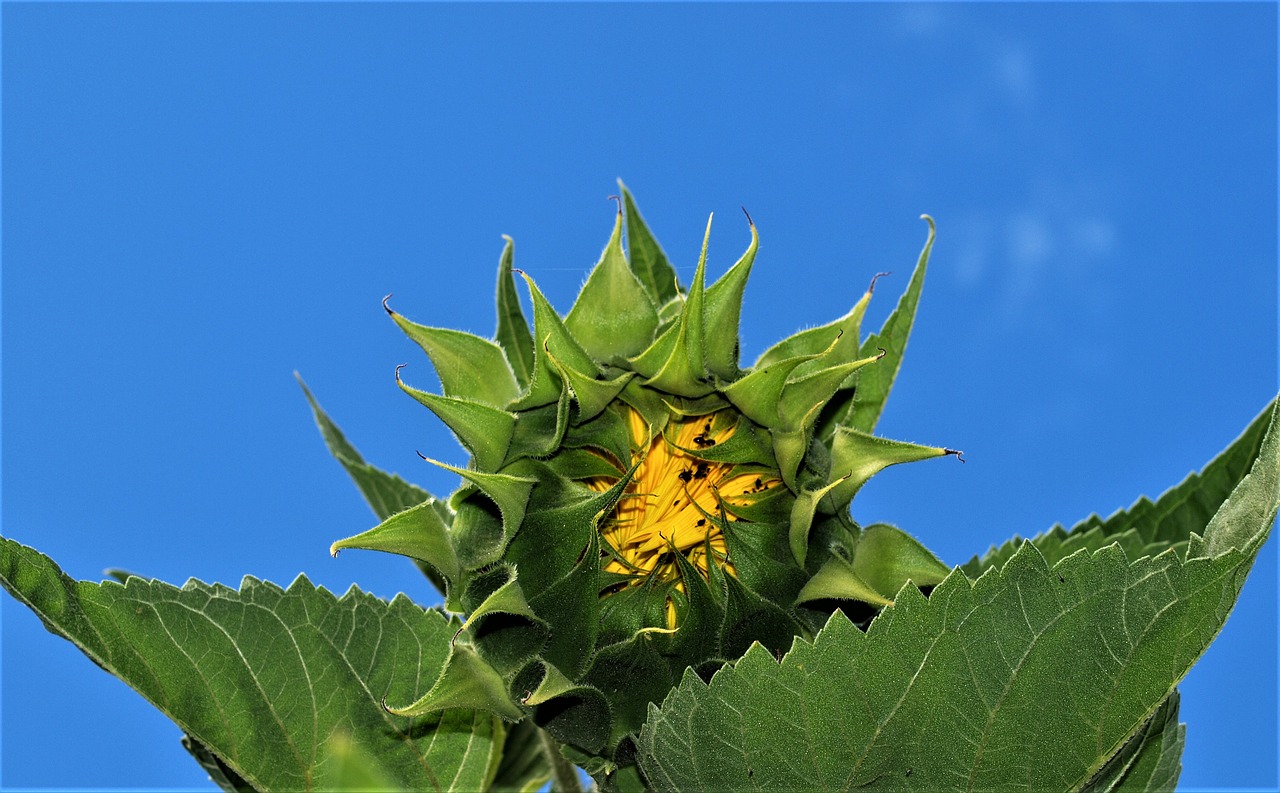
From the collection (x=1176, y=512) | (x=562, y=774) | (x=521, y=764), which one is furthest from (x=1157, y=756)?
(x=521, y=764)

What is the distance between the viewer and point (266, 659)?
2445 millimetres

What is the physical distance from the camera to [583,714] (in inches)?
89.3

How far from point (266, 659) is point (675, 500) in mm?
812

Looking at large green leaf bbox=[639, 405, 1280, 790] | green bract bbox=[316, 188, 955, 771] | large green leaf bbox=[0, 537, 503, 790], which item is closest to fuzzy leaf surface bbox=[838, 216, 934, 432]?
green bract bbox=[316, 188, 955, 771]

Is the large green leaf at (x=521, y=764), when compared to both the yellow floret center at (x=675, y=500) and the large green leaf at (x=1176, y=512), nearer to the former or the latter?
the yellow floret center at (x=675, y=500)

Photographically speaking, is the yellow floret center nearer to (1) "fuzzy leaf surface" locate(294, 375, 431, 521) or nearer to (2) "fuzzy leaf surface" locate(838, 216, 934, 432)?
(2) "fuzzy leaf surface" locate(838, 216, 934, 432)

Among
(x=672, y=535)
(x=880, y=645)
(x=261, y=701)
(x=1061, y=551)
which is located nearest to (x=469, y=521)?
(x=672, y=535)

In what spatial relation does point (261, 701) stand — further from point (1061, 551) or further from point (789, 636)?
point (1061, 551)

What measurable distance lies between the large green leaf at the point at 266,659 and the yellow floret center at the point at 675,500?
45 cm

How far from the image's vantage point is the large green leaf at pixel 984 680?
77.0 inches

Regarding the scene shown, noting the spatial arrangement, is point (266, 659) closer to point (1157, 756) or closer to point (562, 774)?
point (562, 774)

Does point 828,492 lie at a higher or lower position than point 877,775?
higher

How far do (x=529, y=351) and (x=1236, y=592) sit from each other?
1.34 metres

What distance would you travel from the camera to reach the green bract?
2201 millimetres
